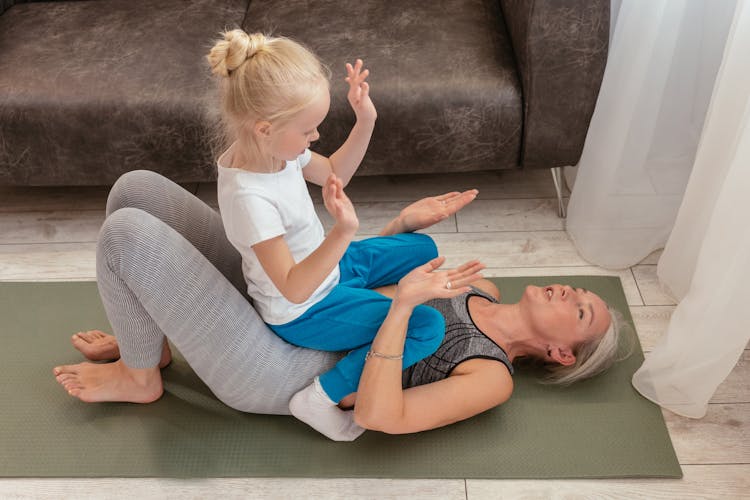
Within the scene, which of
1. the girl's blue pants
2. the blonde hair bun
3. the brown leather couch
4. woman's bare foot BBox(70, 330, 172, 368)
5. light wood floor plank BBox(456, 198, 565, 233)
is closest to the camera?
the blonde hair bun

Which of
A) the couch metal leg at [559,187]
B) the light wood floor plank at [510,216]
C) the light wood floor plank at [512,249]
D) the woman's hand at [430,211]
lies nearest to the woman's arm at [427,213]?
the woman's hand at [430,211]

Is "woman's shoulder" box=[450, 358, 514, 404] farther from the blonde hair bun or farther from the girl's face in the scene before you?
the blonde hair bun

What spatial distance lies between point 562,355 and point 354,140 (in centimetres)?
66

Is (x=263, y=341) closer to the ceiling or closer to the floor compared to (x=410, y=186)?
closer to the ceiling

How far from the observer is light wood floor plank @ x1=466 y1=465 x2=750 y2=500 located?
1.65m

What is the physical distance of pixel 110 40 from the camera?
2277 mm

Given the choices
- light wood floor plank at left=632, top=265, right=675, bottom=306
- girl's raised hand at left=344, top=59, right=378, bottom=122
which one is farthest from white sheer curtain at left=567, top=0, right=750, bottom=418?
girl's raised hand at left=344, top=59, right=378, bottom=122

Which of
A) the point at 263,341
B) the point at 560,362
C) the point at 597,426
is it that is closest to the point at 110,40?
the point at 263,341

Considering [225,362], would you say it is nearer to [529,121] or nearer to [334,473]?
[334,473]

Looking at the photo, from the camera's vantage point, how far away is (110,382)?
1778 mm

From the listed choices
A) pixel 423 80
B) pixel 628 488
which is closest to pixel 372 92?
pixel 423 80

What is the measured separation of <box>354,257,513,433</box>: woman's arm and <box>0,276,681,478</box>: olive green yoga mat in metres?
0.11

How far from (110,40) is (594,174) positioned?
1385 mm

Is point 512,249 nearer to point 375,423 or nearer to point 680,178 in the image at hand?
point 680,178
